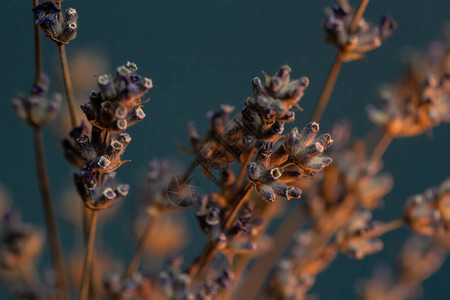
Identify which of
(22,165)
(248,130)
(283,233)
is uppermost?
(248,130)

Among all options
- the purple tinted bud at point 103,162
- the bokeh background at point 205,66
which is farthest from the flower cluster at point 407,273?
the purple tinted bud at point 103,162

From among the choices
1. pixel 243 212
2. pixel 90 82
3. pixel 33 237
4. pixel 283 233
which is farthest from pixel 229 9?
pixel 243 212

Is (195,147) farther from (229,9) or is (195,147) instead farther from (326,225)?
(229,9)

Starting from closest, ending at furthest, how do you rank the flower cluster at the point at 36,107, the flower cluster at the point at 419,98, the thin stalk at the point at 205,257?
the thin stalk at the point at 205,257 → the flower cluster at the point at 36,107 → the flower cluster at the point at 419,98

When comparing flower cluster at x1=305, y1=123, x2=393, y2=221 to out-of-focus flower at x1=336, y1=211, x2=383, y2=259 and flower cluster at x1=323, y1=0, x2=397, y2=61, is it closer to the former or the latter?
out-of-focus flower at x1=336, y1=211, x2=383, y2=259

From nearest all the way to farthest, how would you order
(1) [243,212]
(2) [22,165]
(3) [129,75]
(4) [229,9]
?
(3) [129,75], (1) [243,212], (4) [229,9], (2) [22,165]

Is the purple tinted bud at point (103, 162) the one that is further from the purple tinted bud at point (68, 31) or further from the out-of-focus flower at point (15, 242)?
the out-of-focus flower at point (15, 242)

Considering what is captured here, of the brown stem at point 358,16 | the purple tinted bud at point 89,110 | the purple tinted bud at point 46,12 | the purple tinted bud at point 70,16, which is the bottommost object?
the brown stem at point 358,16

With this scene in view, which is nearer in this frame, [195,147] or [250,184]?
[250,184]
